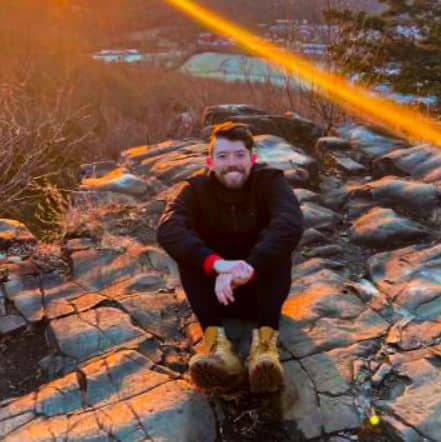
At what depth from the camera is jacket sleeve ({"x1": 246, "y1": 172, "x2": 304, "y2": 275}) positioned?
9.13 ft

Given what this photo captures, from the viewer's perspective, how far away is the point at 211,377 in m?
2.70

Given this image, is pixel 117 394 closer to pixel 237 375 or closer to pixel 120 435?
pixel 120 435

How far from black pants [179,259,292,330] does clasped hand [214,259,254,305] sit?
0.14 m

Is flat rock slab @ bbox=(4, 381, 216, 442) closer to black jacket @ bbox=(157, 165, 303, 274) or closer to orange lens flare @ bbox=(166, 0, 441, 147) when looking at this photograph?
black jacket @ bbox=(157, 165, 303, 274)

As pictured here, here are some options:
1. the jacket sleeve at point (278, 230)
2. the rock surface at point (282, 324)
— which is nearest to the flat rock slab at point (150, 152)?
the rock surface at point (282, 324)

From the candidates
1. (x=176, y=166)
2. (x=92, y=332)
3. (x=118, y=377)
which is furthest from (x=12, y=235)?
(x=118, y=377)

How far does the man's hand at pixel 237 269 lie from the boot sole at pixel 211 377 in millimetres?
394

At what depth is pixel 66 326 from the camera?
139 inches

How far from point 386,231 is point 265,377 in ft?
6.76

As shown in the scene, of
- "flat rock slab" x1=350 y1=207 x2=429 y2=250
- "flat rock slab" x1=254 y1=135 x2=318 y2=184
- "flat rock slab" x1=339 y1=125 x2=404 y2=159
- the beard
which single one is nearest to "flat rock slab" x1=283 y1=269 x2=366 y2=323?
"flat rock slab" x1=350 y1=207 x2=429 y2=250

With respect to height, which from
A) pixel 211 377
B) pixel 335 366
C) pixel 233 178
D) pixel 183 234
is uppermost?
pixel 233 178

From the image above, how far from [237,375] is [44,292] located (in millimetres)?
1734

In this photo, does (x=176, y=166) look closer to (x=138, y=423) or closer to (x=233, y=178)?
(x=233, y=178)

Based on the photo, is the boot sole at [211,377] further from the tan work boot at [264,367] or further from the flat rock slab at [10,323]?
the flat rock slab at [10,323]
